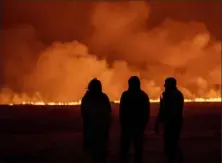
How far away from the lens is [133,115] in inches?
355

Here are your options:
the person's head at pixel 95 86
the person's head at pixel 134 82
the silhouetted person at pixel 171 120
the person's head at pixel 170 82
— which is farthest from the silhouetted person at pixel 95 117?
the person's head at pixel 170 82

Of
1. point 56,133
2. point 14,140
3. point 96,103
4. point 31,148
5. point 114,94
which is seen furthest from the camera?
point 114,94

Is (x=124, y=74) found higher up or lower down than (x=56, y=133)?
higher up

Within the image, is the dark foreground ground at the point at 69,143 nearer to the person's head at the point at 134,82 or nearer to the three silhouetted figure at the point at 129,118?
the three silhouetted figure at the point at 129,118

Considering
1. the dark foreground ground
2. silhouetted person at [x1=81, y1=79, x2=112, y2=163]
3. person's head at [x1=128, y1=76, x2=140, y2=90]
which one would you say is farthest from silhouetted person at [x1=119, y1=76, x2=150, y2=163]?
the dark foreground ground

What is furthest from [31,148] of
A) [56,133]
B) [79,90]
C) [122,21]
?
[122,21]

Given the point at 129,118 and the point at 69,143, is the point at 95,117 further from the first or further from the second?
the point at 69,143

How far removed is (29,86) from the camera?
39125 millimetres

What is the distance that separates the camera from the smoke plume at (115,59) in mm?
38344

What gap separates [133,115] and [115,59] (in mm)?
32190

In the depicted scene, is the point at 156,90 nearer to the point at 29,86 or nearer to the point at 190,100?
the point at 190,100

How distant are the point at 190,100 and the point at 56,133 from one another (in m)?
24.5

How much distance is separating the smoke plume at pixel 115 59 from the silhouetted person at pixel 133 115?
1107 inches

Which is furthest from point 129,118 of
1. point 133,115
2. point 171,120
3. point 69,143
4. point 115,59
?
point 115,59
